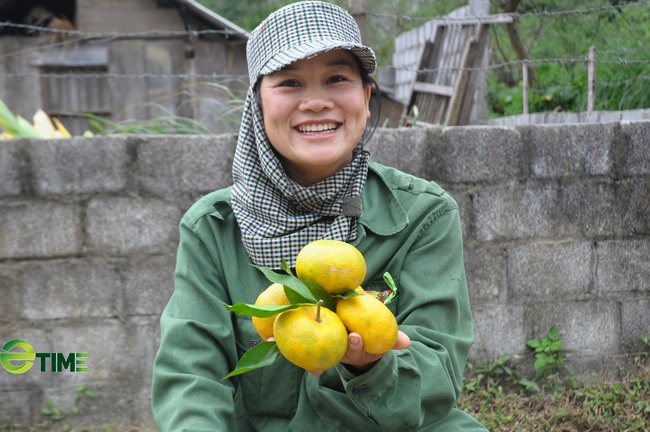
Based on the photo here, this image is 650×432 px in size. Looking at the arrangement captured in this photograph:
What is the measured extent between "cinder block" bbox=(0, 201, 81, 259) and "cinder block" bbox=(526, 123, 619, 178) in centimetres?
211

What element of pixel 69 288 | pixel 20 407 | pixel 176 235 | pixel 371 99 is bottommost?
pixel 20 407

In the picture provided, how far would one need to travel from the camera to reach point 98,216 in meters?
3.45

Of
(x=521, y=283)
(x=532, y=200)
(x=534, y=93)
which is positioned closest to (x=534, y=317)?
(x=521, y=283)

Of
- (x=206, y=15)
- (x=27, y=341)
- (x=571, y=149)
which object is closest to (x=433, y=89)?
(x=206, y=15)

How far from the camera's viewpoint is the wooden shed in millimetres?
9109

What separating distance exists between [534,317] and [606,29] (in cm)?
497

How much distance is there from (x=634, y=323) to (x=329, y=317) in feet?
8.58

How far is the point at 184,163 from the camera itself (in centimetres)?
345

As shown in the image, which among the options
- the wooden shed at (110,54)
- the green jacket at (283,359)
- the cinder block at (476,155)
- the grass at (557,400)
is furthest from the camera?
the wooden shed at (110,54)

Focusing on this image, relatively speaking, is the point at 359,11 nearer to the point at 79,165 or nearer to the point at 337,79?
the point at 79,165

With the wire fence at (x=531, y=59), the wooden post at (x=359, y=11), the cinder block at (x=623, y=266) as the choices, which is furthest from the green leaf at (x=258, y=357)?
the wooden post at (x=359, y=11)

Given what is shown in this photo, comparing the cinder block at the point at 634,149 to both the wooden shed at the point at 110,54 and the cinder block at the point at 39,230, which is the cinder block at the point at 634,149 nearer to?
the cinder block at the point at 39,230

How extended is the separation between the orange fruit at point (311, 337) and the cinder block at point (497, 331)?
86.8 inches

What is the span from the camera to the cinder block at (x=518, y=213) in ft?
11.5
